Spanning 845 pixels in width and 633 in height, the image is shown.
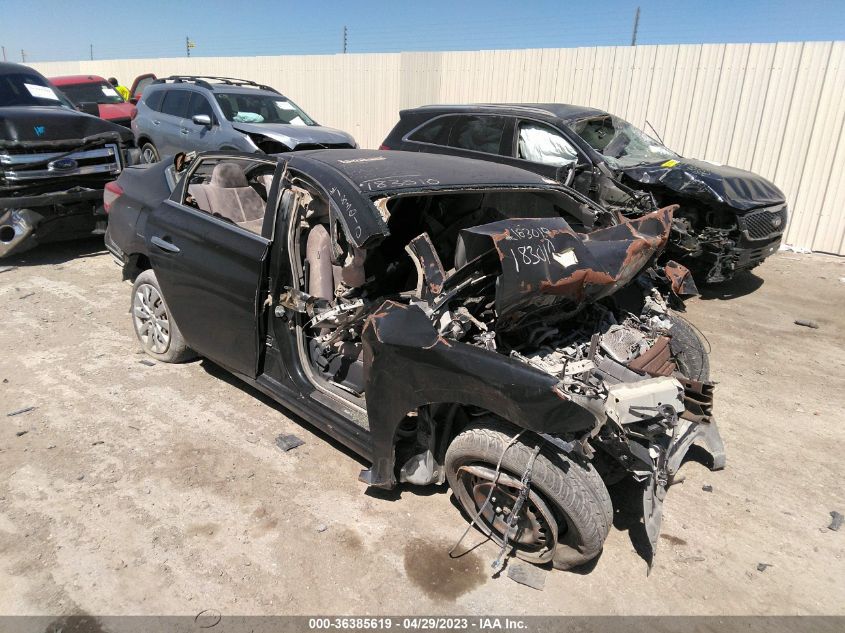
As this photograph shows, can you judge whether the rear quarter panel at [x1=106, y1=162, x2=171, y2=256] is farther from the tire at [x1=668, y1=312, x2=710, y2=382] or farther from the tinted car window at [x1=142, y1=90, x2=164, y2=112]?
the tinted car window at [x1=142, y1=90, x2=164, y2=112]

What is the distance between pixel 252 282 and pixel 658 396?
7.33 ft

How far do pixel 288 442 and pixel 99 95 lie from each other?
42.9 feet

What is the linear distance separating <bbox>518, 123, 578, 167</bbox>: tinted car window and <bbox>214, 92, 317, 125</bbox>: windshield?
4675 mm

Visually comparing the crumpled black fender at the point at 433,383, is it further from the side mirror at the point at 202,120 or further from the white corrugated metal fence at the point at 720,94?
the white corrugated metal fence at the point at 720,94

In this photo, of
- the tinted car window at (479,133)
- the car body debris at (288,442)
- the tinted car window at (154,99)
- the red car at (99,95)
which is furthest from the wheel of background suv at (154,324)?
the red car at (99,95)

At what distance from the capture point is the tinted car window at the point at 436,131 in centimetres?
743

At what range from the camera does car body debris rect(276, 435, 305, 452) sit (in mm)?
3521

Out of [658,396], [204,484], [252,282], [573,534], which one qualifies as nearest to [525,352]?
[658,396]

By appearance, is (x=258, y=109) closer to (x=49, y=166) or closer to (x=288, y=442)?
(x=49, y=166)

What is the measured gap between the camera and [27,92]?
7594 millimetres

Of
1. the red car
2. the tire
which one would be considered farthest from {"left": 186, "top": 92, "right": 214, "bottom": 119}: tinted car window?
the tire

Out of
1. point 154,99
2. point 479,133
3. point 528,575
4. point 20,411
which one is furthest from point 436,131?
point 528,575

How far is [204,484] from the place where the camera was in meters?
3.17

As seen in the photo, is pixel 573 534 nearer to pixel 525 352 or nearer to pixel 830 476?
pixel 525 352
